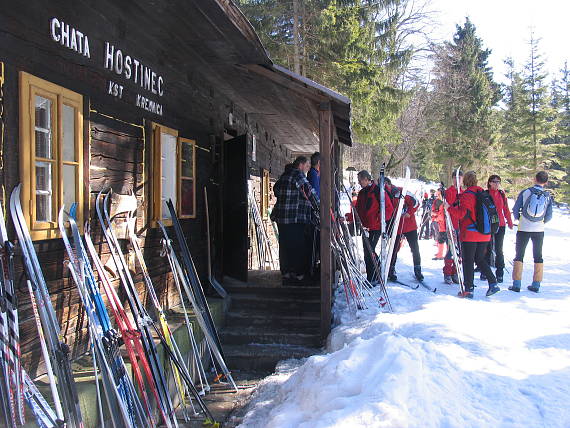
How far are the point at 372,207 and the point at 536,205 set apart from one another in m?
2.43

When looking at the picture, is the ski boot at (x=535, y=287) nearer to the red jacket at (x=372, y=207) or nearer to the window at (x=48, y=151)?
the red jacket at (x=372, y=207)

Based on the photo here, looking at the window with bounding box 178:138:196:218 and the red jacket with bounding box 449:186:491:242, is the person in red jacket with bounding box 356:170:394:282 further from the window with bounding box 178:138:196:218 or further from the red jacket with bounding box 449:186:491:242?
the window with bounding box 178:138:196:218

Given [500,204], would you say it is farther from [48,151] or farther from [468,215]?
[48,151]

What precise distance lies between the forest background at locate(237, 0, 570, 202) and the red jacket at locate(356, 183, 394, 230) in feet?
24.0

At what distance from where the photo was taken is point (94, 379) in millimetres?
3457

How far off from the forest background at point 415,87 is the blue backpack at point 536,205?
27.0ft

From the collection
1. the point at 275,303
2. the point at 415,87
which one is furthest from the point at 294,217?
the point at 415,87

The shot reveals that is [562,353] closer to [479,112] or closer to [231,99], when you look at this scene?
[231,99]

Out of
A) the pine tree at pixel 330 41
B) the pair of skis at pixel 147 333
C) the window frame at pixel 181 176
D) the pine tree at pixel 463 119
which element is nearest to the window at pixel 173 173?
the window frame at pixel 181 176

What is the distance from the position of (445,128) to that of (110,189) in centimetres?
3189

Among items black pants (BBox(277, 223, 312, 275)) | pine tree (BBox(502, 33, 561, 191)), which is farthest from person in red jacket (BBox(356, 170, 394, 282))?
pine tree (BBox(502, 33, 561, 191))

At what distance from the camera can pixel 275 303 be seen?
21.2 ft

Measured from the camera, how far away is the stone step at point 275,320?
6168mm

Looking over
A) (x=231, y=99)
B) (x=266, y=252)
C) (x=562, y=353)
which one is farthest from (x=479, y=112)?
(x=562, y=353)
